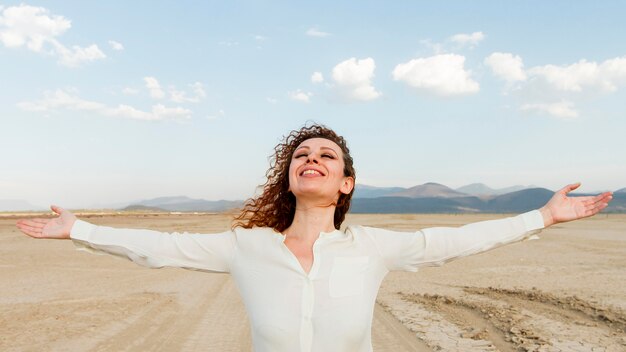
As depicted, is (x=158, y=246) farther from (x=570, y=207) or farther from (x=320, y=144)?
(x=570, y=207)

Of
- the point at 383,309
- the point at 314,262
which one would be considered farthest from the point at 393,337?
the point at 314,262

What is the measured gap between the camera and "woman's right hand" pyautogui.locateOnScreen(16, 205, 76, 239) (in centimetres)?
251

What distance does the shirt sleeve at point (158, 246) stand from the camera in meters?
2.47

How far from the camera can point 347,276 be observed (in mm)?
2287

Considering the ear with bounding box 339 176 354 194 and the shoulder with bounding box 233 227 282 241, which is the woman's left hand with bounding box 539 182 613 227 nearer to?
the ear with bounding box 339 176 354 194

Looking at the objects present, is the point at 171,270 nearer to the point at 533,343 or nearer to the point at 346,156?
the point at 533,343

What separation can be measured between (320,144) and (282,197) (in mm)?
496

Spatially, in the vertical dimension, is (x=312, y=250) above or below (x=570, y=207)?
below

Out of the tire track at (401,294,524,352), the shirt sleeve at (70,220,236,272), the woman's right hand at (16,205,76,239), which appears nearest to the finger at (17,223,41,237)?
the woman's right hand at (16,205,76,239)

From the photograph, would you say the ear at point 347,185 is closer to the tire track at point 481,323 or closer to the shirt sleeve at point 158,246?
the shirt sleeve at point 158,246

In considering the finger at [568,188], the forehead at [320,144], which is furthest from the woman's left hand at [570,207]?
the forehead at [320,144]

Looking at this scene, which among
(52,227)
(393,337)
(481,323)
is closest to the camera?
(52,227)

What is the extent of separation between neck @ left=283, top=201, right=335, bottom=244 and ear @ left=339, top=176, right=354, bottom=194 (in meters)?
0.21

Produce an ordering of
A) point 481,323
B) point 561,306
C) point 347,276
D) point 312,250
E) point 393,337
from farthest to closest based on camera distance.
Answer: point 561,306 → point 481,323 → point 393,337 → point 312,250 → point 347,276
